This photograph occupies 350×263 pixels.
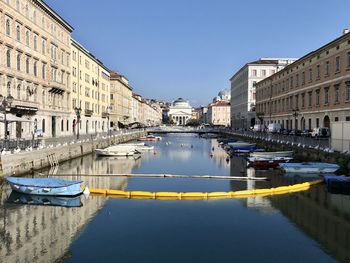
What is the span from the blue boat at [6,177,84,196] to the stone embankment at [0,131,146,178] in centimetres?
430

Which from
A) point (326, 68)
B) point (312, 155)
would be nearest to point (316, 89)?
point (326, 68)

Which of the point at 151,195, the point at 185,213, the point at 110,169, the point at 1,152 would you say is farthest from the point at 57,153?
the point at 185,213

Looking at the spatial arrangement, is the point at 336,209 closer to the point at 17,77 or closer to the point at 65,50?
the point at 17,77

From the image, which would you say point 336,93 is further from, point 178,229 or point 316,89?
point 178,229

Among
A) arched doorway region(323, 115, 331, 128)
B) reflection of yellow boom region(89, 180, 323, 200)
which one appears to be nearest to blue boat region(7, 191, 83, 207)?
reflection of yellow boom region(89, 180, 323, 200)

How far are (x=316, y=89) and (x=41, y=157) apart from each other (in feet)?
144

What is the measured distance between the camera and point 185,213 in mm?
21156

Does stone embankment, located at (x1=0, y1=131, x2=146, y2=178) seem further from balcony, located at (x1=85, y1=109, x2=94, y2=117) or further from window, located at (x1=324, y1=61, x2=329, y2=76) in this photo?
window, located at (x1=324, y1=61, x2=329, y2=76)

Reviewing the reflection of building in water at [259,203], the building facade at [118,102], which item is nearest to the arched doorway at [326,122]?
the reflection of building in water at [259,203]

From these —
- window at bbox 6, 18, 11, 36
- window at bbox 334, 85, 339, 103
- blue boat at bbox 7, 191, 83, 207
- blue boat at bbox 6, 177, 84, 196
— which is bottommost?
blue boat at bbox 7, 191, 83, 207

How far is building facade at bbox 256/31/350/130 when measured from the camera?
4959 cm

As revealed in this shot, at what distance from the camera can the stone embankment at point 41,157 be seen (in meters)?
28.9

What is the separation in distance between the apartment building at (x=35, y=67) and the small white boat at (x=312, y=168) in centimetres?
2538

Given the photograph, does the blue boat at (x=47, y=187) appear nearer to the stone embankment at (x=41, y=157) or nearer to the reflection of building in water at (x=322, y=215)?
the stone embankment at (x=41, y=157)
